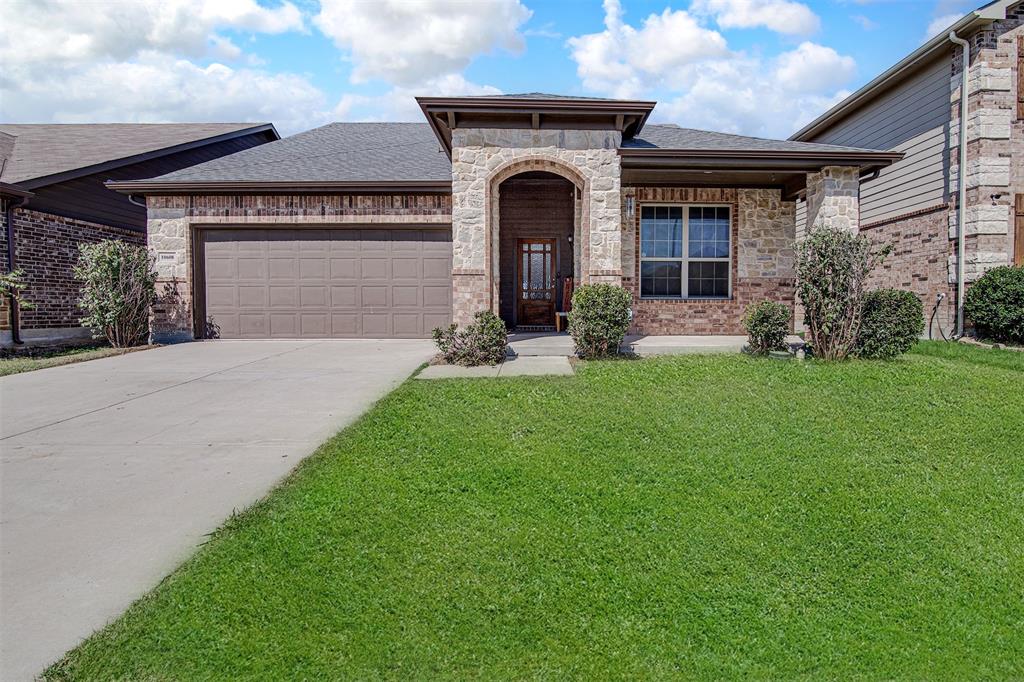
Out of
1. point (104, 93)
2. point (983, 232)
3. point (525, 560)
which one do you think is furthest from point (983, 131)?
point (104, 93)

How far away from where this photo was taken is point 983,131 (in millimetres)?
10531

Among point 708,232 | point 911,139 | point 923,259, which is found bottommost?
point 923,259

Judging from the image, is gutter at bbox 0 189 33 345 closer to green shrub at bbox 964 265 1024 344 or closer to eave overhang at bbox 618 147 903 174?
eave overhang at bbox 618 147 903 174

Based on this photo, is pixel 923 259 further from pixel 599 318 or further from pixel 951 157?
pixel 599 318

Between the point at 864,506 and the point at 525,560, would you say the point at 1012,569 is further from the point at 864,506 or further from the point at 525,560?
the point at 525,560

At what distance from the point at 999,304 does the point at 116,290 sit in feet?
51.8

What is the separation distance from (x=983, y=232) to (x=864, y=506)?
9874 mm

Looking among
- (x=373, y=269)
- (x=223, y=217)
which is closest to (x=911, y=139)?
(x=373, y=269)

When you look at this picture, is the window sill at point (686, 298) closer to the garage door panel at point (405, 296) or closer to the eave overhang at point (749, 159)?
the eave overhang at point (749, 159)

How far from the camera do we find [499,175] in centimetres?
953

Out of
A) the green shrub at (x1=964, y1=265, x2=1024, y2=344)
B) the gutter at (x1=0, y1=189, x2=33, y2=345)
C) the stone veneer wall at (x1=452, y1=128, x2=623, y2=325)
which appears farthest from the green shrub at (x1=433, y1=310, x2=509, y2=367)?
the gutter at (x1=0, y1=189, x2=33, y2=345)

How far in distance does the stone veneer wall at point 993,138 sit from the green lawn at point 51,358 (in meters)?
15.9

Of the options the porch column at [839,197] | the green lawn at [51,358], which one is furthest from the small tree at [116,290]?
the porch column at [839,197]

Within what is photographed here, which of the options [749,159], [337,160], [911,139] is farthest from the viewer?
[337,160]
